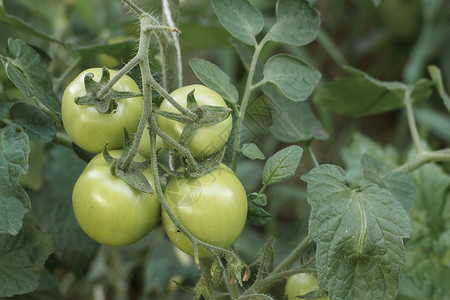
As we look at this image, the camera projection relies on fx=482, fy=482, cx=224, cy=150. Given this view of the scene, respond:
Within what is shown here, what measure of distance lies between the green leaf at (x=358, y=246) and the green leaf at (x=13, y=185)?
386mm

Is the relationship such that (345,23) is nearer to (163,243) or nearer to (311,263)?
(163,243)

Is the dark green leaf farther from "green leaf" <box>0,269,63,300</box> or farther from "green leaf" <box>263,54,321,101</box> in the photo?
"green leaf" <box>0,269,63,300</box>

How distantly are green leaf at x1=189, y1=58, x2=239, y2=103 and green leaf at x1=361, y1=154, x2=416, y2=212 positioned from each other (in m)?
0.27

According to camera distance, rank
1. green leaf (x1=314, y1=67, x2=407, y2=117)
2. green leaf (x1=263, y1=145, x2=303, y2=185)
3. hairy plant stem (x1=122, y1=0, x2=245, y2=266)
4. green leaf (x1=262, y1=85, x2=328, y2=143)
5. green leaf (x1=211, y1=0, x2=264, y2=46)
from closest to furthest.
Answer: hairy plant stem (x1=122, y1=0, x2=245, y2=266) < green leaf (x1=263, y1=145, x2=303, y2=185) < green leaf (x1=211, y1=0, x2=264, y2=46) < green leaf (x1=262, y1=85, x2=328, y2=143) < green leaf (x1=314, y1=67, x2=407, y2=117)

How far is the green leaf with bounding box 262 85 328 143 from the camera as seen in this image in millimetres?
899

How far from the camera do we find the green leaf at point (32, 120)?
0.74 meters

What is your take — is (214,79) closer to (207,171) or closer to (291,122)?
(207,171)

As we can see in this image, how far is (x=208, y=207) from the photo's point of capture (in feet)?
1.95

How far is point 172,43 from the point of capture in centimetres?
74

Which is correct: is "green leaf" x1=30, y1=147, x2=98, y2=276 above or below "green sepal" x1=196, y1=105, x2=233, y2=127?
below

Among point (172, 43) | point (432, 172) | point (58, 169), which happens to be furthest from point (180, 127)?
point (432, 172)

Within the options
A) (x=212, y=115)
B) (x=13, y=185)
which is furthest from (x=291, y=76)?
(x=13, y=185)

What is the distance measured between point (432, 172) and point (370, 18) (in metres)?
1.28

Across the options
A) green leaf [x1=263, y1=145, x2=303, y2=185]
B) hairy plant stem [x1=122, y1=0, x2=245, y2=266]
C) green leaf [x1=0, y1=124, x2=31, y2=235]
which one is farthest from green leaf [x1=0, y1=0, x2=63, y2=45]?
green leaf [x1=263, y1=145, x2=303, y2=185]
